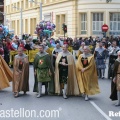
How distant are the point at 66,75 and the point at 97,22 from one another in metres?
32.4

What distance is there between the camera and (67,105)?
12.6 meters

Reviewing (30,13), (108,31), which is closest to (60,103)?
(108,31)

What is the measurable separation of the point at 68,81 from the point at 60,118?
3.34m

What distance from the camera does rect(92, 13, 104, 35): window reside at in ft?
150

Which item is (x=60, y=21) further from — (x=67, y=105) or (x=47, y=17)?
(x=67, y=105)

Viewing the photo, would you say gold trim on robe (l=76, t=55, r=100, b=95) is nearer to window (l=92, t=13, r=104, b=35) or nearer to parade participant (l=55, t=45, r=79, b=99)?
parade participant (l=55, t=45, r=79, b=99)

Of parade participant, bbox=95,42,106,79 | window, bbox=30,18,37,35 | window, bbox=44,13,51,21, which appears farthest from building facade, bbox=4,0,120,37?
parade participant, bbox=95,42,106,79

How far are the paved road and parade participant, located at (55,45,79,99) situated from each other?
264 millimetres

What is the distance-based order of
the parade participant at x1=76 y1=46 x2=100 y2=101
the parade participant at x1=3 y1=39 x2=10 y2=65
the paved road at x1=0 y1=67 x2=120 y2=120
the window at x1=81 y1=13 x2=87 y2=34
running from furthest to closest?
1. the window at x1=81 y1=13 x2=87 y2=34
2. the parade participant at x1=3 y1=39 x2=10 y2=65
3. the parade participant at x1=76 y1=46 x2=100 y2=101
4. the paved road at x1=0 y1=67 x2=120 y2=120

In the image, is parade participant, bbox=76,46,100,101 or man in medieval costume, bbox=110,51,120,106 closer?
man in medieval costume, bbox=110,51,120,106

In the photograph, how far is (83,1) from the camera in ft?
150

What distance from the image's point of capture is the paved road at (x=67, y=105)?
11.1 meters

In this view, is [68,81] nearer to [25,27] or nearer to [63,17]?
[63,17]

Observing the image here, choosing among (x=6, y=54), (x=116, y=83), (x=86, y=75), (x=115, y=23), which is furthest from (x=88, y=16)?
(x=116, y=83)
